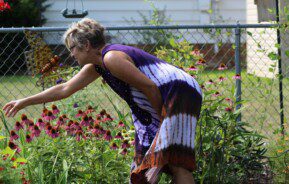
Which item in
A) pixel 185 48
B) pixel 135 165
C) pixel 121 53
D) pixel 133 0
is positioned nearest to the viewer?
pixel 121 53

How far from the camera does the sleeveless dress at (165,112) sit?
339 centimetres

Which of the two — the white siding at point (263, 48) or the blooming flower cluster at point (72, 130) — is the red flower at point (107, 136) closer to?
the blooming flower cluster at point (72, 130)

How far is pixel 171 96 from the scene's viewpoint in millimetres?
3377

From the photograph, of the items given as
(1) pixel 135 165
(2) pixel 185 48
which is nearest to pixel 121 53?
(1) pixel 135 165

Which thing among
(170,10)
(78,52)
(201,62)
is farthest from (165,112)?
(170,10)

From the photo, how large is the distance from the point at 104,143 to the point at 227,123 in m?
0.83

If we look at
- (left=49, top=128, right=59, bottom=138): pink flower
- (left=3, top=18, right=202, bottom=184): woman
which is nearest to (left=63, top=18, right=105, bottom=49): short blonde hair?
(left=3, top=18, right=202, bottom=184): woman

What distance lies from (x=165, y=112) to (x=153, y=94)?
11cm

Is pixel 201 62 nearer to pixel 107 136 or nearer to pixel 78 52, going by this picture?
pixel 107 136

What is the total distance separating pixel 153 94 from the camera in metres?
3.37

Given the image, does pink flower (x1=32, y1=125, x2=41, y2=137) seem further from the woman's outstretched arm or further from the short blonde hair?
the short blonde hair

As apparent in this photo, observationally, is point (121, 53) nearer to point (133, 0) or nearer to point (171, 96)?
point (171, 96)

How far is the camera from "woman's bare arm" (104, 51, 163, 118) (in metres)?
3.29

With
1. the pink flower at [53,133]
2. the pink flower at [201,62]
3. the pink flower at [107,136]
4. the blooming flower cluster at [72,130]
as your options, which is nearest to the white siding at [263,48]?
the pink flower at [201,62]
